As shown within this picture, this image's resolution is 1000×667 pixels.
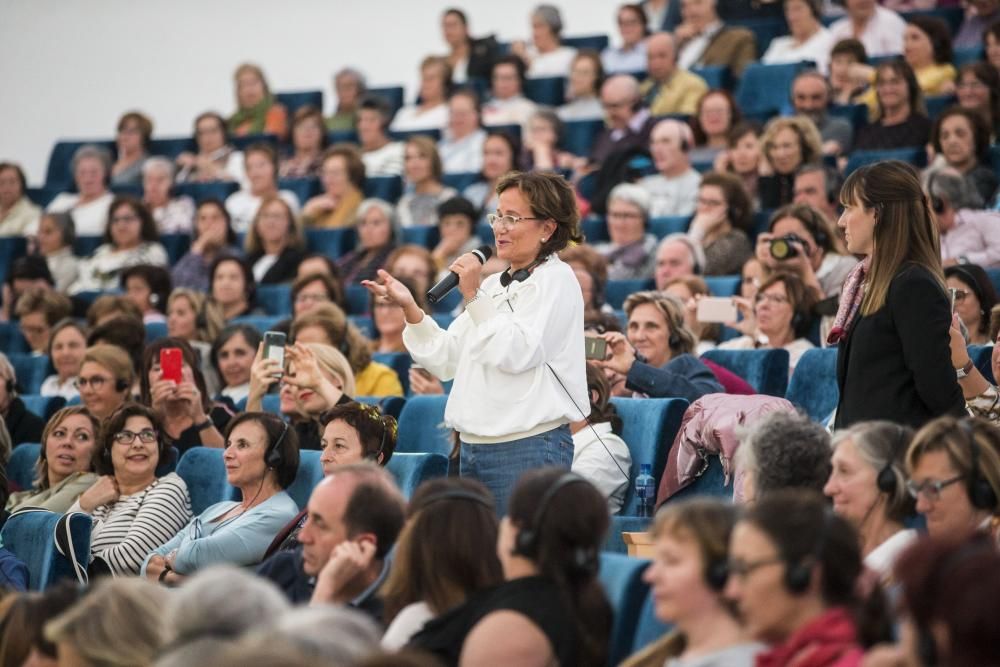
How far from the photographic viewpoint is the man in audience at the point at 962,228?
15.8ft

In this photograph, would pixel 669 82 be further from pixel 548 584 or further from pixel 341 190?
pixel 548 584

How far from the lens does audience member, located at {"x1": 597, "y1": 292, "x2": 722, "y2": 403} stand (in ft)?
13.1

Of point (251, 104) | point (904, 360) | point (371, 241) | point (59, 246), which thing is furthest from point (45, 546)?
point (251, 104)

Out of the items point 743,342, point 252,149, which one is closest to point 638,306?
point 743,342

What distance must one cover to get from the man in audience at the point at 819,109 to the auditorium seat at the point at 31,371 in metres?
3.08

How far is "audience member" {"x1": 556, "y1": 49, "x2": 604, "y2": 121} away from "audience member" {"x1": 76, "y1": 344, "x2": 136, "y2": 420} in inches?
121

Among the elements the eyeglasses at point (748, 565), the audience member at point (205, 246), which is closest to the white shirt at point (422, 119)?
the audience member at point (205, 246)

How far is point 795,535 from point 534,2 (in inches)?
299

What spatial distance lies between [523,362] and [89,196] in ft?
17.9

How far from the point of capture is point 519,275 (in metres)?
3.08

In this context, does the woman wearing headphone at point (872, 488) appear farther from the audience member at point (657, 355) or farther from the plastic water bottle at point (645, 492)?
the audience member at point (657, 355)

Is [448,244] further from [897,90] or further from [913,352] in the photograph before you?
[913,352]

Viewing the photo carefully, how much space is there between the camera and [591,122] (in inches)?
281

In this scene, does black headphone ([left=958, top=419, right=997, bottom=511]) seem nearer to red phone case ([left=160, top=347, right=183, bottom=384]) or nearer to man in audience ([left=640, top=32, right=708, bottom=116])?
red phone case ([left=160, top=347, right=183, bottom=384])
